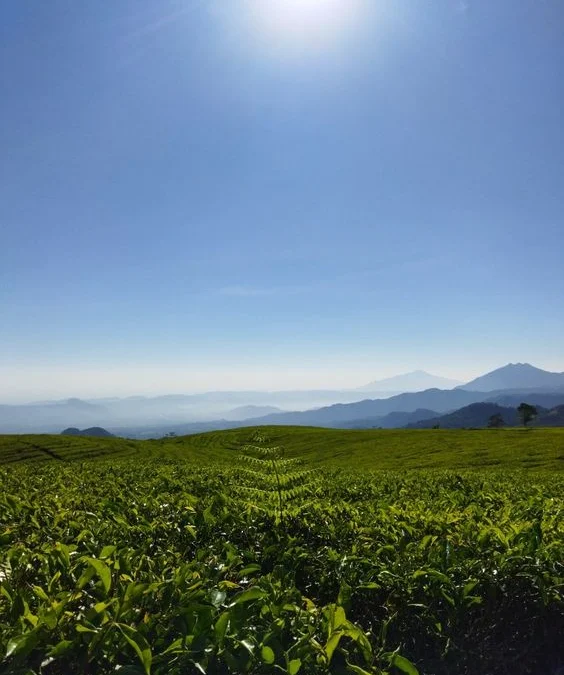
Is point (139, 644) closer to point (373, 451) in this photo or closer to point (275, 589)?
point (275, 589)

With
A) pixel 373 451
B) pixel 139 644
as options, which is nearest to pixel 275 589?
pixel 139 644

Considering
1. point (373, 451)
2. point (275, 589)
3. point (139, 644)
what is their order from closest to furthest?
1. point (139, 644)
2. point (275, 589)
3. point (373, 451)

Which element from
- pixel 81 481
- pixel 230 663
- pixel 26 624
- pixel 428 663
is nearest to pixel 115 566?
pixel 26 624

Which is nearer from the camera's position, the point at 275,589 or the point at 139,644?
the point at 139,644

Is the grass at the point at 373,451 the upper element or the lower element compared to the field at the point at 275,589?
lower

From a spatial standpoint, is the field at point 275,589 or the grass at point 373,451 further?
the grass at point 373,451

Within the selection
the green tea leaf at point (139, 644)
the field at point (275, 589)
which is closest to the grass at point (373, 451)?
the field at point (275, 589)

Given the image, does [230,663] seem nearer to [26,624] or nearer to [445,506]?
[26,624]

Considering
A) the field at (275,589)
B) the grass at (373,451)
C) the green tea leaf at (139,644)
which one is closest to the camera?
the green tea leaf at (139,644)

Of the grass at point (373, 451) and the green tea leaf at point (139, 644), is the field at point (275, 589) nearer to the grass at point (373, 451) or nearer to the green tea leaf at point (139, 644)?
the green tea leaf at point (139, 644)

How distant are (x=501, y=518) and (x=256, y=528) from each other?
317cm

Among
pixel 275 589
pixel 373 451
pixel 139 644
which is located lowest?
pixel 373 451

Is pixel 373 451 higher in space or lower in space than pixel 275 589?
lower

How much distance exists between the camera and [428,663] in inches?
138
